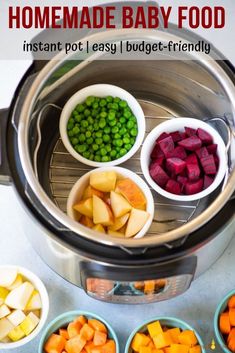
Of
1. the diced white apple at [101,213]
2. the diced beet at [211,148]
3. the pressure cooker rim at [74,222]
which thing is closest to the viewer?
the pressure cooker rim at [74,222]

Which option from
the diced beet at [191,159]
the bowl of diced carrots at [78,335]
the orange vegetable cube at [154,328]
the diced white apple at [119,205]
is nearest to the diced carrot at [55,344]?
the bowl of diced carrots at [78,335]

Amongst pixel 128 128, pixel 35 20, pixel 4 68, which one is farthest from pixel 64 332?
pixel 35 20

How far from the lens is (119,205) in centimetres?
139

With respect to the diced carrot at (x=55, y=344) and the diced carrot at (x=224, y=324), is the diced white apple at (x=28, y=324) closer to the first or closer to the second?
the diced carrot at (x=55, y=344)

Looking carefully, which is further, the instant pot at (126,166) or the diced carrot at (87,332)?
the diced carrot at (87,332)

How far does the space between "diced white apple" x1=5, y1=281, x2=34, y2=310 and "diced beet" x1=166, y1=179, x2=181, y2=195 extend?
1.38 ft

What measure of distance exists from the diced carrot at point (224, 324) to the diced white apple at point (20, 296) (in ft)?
1.55

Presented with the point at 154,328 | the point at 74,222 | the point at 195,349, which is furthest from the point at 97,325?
the point at 74,222

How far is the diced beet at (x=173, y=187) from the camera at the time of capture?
145 centimetres

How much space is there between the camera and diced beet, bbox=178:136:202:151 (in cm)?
147

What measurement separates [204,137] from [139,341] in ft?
1.74

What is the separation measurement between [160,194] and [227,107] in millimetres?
275

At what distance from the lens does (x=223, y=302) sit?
1.43m

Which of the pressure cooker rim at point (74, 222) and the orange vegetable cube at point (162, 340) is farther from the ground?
the pressure cooker rim at point (74, 222)
